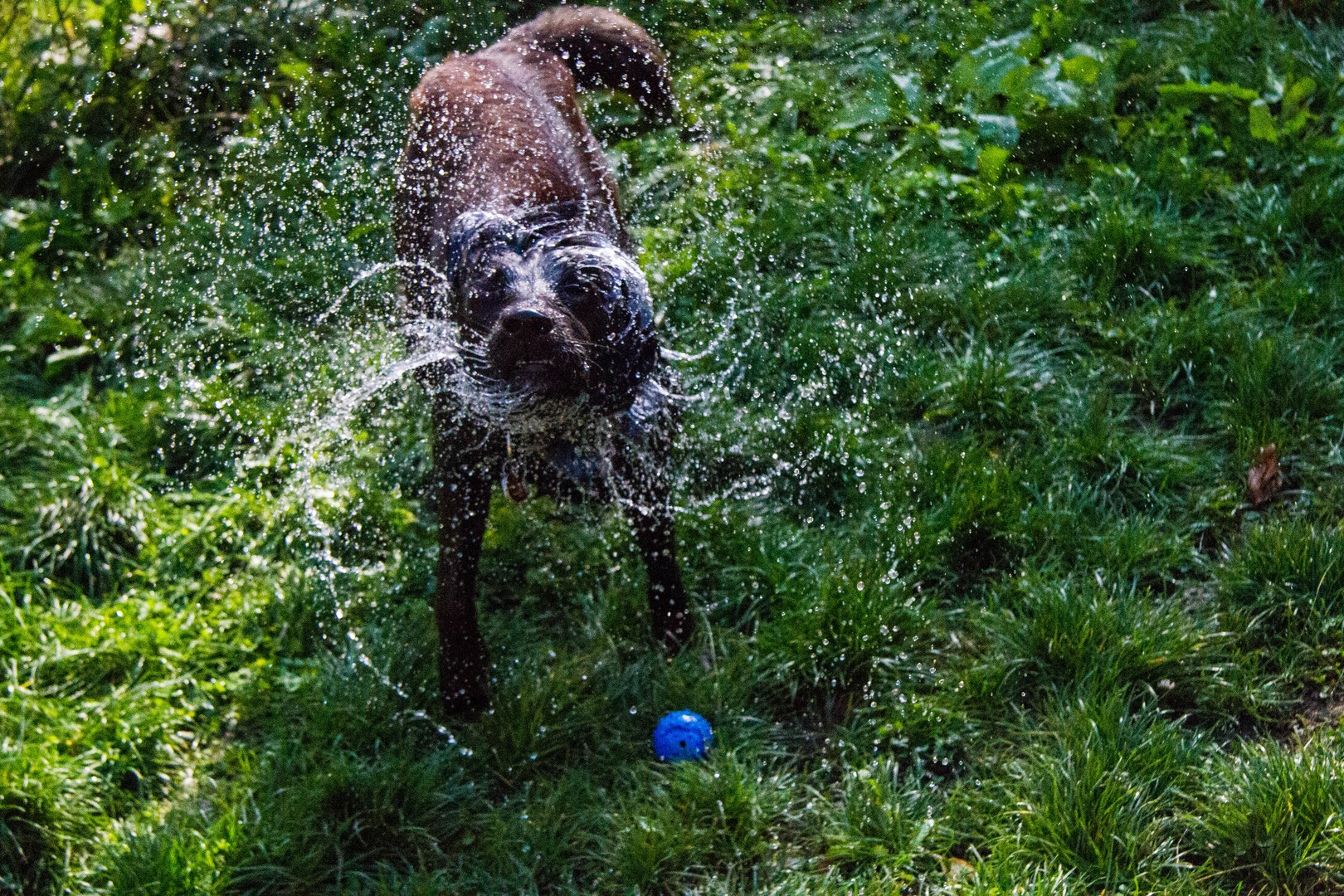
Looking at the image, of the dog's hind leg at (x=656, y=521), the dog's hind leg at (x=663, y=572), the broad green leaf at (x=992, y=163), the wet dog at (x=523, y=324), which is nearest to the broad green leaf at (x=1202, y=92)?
the broad green leaf at (x=992, y=163)

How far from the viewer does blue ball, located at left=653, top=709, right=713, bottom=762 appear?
10.6 feet

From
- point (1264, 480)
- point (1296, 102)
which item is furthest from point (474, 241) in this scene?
point (1296, 102)

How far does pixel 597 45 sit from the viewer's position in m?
4.54

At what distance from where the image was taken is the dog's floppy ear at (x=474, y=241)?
126 inches

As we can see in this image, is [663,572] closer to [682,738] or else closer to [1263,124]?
[682,738]

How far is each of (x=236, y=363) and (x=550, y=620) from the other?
1.83 metres

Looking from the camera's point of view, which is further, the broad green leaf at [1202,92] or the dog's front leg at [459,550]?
the broad green leaf at [1202,92]

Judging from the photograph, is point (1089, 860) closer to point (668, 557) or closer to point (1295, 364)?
point (668, 557)

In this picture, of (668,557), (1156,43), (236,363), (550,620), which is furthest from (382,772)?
(1156,43)

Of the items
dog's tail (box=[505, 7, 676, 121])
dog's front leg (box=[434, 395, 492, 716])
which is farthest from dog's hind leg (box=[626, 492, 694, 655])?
dog's tail (box=[505, 7, 676, 121])

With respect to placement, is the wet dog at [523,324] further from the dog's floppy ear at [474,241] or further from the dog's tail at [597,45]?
the dog's tail at [597,45]

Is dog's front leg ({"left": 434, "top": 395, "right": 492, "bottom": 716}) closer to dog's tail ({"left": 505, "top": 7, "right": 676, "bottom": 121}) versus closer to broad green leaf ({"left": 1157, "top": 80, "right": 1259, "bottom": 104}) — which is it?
dog's tail ({"left": 505, "top": 7, "right": 676, "bottom": 121})

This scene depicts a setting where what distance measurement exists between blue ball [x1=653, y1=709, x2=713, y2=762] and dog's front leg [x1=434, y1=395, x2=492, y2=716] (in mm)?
523

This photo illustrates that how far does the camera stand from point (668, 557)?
357cm
